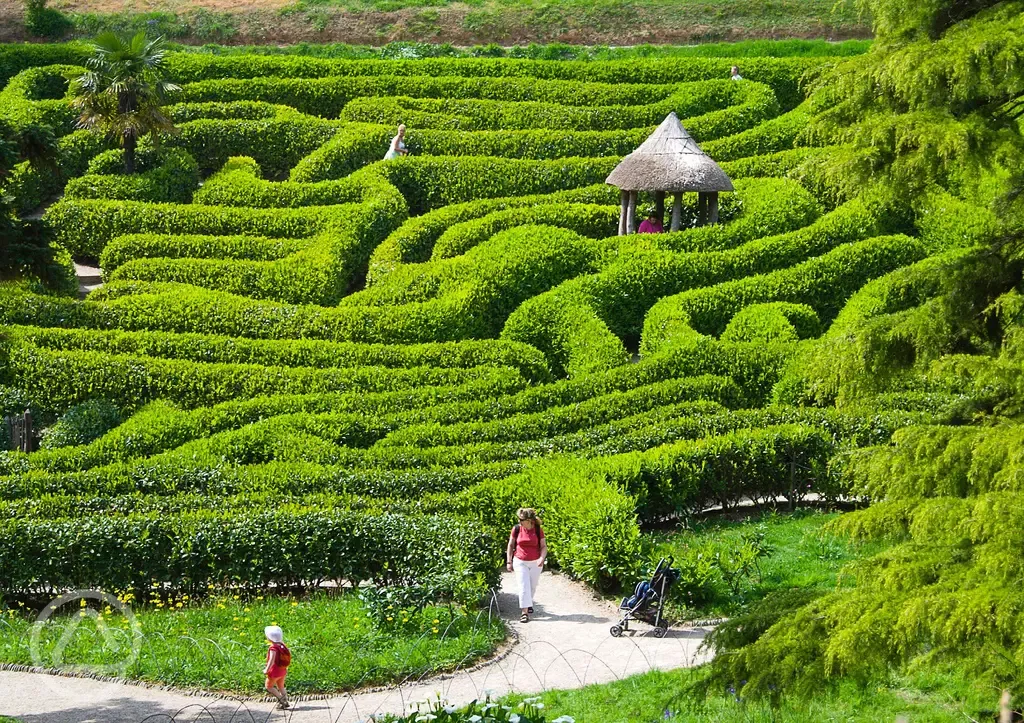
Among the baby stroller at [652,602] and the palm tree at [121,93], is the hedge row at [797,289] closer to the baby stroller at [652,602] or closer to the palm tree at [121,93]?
the baby stroller at [652,602]

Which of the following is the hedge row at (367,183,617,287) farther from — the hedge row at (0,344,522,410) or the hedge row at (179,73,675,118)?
the hedge row at (179,73,675,118)

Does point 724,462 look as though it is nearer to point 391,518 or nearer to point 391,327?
point 391,518

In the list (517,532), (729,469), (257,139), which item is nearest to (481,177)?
(257,139)

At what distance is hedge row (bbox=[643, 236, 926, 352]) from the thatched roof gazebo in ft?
7.88

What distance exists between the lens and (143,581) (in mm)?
16312

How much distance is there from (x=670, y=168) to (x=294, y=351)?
27.2ft

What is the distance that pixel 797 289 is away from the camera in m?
24.3

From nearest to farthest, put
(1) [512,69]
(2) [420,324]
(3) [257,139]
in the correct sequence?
1. (2) [420,324]
2. (3) [257,139]
3. (1) [512,69]

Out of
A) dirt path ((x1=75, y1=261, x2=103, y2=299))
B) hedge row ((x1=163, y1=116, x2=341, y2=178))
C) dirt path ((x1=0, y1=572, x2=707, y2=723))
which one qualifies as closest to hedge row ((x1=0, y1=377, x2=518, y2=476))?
dirt path ((x1=0, y1=572, x2=707, y2=723))

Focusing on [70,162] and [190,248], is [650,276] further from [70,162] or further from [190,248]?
[70,162]

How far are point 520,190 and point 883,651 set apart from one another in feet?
70.2

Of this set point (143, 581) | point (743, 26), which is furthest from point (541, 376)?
point (743, 26)

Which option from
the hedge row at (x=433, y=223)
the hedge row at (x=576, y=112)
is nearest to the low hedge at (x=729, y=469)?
the hedge row at (x=433, y=223)

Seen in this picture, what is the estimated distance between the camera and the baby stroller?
49.5 feet
